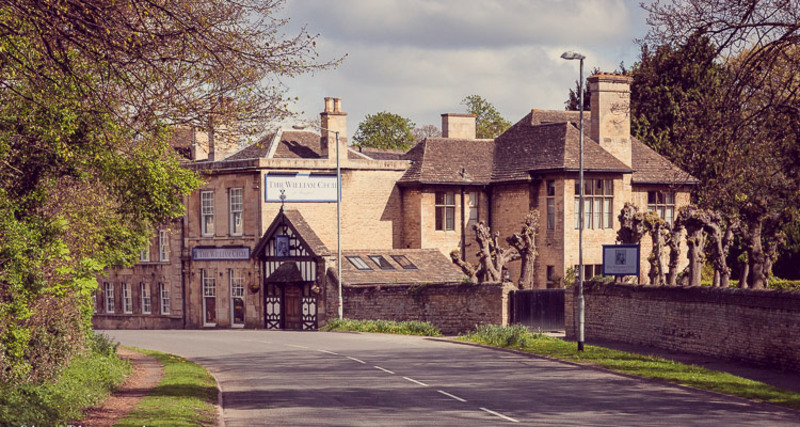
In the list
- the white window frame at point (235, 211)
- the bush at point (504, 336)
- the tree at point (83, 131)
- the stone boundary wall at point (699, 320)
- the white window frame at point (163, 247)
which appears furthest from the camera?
the white window frame at point (163, 247)

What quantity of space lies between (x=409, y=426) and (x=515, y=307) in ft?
91.5

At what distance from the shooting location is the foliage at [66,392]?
58.3 ft

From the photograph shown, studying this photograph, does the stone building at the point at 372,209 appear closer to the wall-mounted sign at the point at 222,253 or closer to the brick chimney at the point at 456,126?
the wall-mounted sign at the point at 222,253

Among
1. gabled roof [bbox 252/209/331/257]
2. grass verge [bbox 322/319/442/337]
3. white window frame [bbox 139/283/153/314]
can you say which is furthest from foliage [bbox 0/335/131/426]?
white window frame [bbox 139/283/153/314]

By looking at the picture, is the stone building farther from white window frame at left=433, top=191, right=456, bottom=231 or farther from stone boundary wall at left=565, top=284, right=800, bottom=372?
stone boundary wall at left=565, top=284, right=800, bottom=372

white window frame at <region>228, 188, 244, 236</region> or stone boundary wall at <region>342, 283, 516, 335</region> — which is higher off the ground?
white window frame at <region>228, 188, 244, 236</region>

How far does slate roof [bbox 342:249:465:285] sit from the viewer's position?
5472 cm

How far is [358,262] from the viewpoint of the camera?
56344mm

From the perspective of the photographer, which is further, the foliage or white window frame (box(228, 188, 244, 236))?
white window frame (box(228, 188, 244, 236))

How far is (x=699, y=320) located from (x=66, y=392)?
20.4m

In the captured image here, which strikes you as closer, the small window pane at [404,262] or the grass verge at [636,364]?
the grass verge at [636,364]

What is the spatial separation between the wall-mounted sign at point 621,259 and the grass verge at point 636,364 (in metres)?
3.19

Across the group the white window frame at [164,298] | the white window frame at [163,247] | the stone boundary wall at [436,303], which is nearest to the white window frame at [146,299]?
the white window frame at [164,298]

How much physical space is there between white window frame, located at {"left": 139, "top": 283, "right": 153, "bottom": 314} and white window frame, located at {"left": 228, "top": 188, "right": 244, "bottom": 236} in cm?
855
